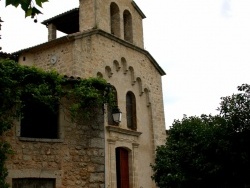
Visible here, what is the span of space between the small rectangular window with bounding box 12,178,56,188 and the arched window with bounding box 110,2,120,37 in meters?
10.6

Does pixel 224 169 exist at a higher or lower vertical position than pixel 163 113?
lower

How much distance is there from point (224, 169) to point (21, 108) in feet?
22.0

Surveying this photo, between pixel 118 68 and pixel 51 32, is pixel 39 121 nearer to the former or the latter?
pixel 118 68

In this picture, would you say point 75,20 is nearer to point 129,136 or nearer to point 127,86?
point 127,86

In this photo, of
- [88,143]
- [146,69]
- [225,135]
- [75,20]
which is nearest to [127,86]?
[146,69]

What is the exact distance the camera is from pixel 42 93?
9.96 m

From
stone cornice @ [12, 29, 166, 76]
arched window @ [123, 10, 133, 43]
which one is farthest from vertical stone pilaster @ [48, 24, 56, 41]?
arched window @ [123, 10, 133, 43]

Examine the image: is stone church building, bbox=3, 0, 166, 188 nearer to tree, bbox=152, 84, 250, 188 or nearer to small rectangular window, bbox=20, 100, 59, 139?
small rectangular window, bbox=20, 100, 59, 139

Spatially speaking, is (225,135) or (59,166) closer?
(59,166)

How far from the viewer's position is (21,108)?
9.72m

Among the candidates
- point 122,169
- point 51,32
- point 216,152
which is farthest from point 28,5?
point 51,32

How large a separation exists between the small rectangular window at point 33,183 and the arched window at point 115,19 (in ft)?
34.9

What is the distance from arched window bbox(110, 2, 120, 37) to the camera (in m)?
19.3

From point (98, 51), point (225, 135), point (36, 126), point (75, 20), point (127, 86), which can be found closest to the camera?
point (36, 126)
